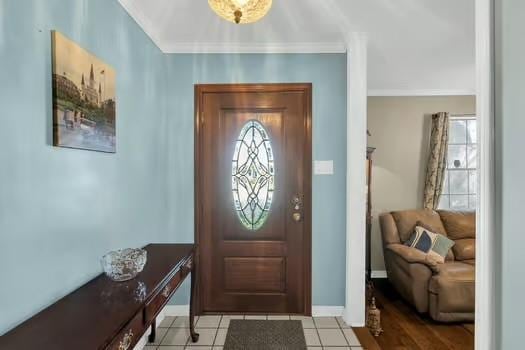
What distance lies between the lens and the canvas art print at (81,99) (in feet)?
→ 4.48

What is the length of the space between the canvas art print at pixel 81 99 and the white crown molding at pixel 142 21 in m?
0.54

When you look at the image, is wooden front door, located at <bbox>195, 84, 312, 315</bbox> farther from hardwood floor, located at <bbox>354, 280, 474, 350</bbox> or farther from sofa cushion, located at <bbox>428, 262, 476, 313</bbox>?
sofa cushion, located at <bbox>428, 262, 476, 313</bbox>

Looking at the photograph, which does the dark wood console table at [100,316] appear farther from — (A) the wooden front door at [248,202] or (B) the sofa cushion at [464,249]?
(B) the sofa cushion at [464,249]

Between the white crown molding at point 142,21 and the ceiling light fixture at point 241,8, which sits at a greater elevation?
the white crown molding at point 142,21

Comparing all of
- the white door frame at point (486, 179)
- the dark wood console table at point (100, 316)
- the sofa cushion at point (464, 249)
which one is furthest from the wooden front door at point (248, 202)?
the white door frame at point (486, 179)

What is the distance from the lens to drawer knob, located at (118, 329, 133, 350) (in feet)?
3.85

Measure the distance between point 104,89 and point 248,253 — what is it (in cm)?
179

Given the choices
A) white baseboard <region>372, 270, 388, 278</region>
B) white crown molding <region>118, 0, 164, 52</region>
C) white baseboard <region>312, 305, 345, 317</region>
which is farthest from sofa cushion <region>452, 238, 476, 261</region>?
white crown molding <region>118, 0, 164, 52</region>

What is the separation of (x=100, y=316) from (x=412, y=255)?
2766 millimetres

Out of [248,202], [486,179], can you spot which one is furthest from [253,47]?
[486,179]

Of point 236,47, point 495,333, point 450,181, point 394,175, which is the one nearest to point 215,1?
point 236,47

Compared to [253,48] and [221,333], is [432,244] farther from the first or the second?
[253,48]

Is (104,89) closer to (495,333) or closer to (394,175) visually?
(495,333)

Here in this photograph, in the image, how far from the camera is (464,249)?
329 centimetres
